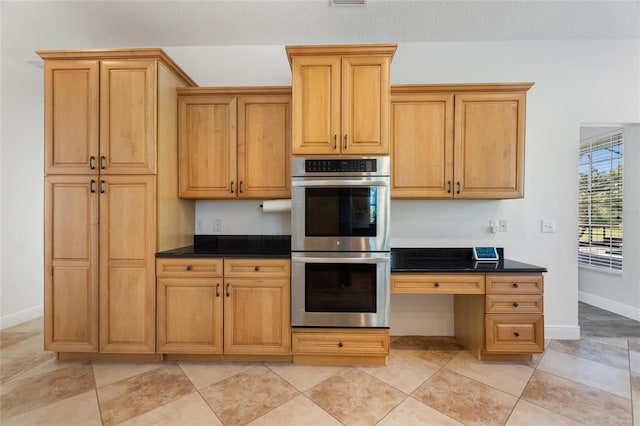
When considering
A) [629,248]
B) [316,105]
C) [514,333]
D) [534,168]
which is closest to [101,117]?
[316,105]

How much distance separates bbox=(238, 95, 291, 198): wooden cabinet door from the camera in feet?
8.08

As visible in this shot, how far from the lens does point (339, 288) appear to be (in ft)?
7.03

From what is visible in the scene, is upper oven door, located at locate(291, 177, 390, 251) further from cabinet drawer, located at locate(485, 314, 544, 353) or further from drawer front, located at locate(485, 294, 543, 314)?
cabinet drawer, located at locate(485, 314, 544, 353)

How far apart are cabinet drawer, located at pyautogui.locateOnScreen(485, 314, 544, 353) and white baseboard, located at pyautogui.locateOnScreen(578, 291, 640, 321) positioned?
2.21 metres

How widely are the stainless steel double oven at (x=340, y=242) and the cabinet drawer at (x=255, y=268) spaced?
10 centimetres

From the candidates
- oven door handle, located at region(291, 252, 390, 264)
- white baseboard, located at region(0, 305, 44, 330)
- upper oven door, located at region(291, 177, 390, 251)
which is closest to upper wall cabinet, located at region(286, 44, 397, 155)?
upper oven door, located at region(291, 177, 390, 251)

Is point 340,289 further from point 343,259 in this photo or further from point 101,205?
point 101,205

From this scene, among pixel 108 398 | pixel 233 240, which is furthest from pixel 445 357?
pixel 108 398

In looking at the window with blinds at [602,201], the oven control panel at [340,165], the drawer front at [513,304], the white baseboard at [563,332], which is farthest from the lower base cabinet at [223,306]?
the window with blinds at [602,201]

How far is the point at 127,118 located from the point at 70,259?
1.25 metres

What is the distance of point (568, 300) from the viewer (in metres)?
2.70

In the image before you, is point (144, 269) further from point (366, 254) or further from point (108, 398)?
point (366, 254)

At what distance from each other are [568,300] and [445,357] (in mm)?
1527

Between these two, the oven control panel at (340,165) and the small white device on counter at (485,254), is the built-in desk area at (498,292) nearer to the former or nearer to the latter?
the small white device on counter at (485,254)
